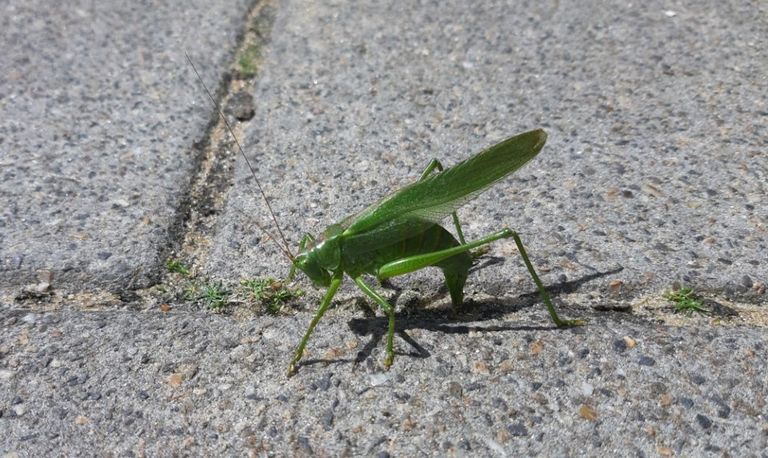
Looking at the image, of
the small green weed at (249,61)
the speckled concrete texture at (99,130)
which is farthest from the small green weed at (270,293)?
the small green weed at (249,61)

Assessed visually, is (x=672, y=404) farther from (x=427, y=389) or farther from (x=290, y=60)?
(x=290, y=60)

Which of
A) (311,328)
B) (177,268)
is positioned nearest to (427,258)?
(311,328)

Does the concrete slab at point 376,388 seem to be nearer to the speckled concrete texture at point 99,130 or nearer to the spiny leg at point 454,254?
the spiny leg at point 454,254

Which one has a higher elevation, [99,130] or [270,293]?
[99,130]

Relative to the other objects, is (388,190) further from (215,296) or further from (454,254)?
(215,296)

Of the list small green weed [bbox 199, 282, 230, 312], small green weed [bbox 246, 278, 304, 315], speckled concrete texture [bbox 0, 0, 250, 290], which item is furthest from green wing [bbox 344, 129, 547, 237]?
speckled concrete texture [bbox 0, 0, 250, 290]

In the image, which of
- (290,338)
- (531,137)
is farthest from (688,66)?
(290,338)
